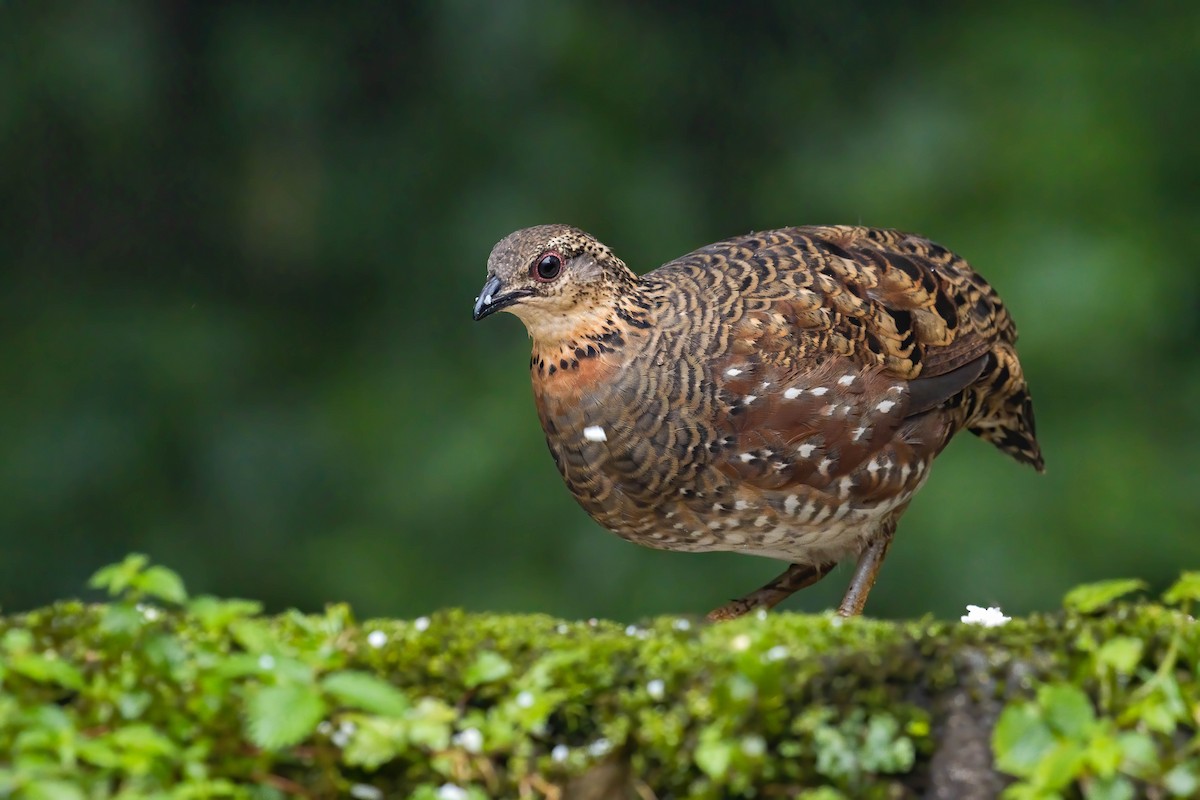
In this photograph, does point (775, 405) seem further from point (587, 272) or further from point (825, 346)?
point (587, 272)

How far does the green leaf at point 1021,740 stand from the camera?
218 centimetres

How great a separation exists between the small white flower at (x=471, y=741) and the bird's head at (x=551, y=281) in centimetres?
190

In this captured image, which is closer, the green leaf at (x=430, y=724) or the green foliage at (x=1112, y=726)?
the green foliage at (x=1112, y=726)

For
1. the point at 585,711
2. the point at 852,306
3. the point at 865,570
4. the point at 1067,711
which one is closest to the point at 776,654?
the point at 585,711

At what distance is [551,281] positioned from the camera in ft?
13.5

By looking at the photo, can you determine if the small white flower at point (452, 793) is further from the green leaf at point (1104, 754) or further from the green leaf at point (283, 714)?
the green leaf at point (1104, 754)

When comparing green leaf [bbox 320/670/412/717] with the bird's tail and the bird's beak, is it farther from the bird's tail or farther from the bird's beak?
the bird's tail

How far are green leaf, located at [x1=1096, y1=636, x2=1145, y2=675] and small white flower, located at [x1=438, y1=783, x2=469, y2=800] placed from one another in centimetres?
105

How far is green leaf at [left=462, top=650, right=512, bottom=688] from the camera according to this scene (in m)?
2.39

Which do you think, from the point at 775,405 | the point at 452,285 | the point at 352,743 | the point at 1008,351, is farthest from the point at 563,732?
the point at 452,285

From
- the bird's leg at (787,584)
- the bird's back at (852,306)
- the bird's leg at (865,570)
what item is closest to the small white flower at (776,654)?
the bird's back at (852,306)

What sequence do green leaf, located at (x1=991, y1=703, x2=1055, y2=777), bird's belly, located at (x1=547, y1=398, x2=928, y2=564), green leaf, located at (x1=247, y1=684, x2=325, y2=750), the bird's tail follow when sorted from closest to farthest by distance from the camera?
green leaf, located at (x1=247, y1=684, x2=325, y2=750) → green leaf, located at (x1=991, y1=703, x2=1055, y2=777) → bird's belly, located at (x1=547, y1=398, x2=928, y2=564) → the bird's tail

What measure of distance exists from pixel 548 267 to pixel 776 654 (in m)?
1.91

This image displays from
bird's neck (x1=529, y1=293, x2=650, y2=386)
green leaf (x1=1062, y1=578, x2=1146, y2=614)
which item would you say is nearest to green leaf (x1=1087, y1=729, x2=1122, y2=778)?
green leaf (x1=1062, y1=578, x2=1146, y2=614)
